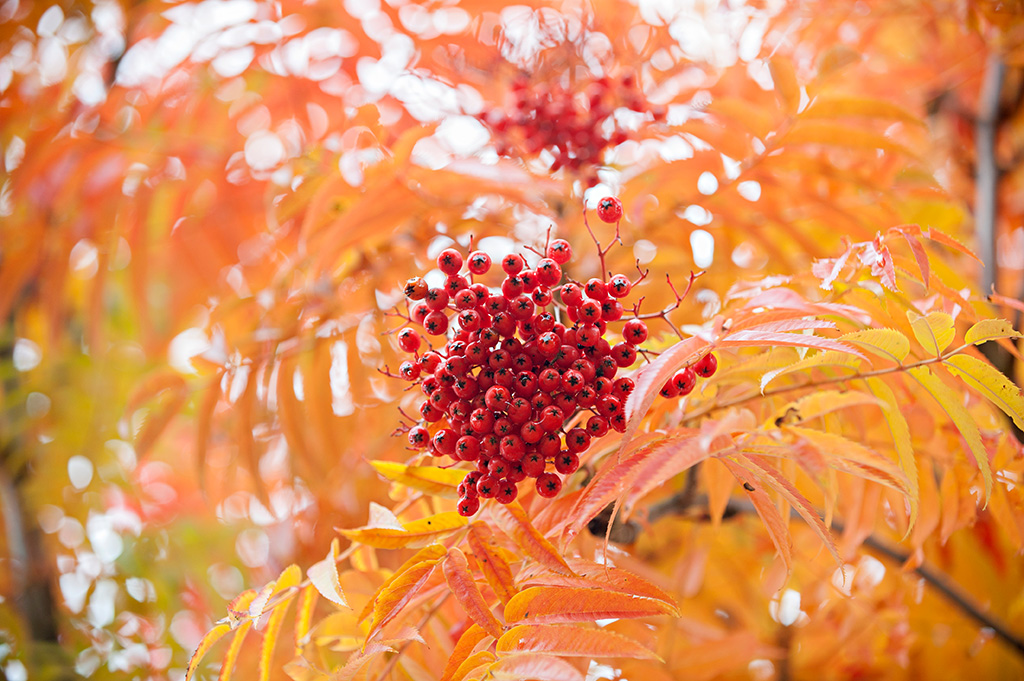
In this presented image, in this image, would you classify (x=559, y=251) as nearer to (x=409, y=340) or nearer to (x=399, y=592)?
(x=409, y=340)

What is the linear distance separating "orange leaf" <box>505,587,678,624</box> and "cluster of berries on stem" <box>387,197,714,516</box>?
14 centimetres

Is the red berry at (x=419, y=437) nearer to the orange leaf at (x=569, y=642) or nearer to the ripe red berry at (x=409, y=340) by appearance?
the ripe red berry at (x=409, y=340)

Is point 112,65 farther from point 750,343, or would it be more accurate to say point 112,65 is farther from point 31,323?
point 750,343

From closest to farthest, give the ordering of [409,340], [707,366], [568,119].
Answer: [707,366]
[409,340]
[568,119]

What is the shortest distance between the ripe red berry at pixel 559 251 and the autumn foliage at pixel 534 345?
0.07 feet

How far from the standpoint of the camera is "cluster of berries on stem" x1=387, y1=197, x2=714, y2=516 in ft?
3.03

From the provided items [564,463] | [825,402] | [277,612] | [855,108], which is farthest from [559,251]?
[855,108]

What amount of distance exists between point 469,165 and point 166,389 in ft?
3.27

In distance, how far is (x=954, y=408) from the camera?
88 cm

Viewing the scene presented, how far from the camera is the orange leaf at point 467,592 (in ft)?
2.70

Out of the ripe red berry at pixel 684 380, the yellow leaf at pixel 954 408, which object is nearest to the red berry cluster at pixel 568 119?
the ripe red berry at pixel 684 380

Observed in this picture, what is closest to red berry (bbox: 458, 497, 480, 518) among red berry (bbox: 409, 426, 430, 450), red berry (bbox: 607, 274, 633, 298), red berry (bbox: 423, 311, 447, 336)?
red berry (bbox: 409, 426, 430, 450)

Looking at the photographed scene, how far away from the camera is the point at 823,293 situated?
1101 mm

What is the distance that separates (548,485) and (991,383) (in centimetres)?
61
